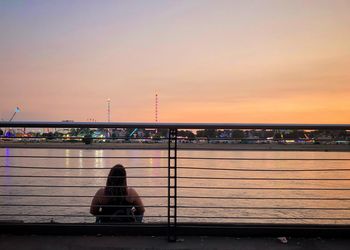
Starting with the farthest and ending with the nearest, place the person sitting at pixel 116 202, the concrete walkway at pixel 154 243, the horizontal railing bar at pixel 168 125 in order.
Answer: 1. the person sitting at pixel 116 202
2. the horizontal railing bar at pixel 168 125
3. the concrete walkway at pixel 154 243

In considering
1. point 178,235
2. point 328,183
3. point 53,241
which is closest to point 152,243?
point 178,235

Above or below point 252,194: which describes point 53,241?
above

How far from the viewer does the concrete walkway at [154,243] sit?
164 inches

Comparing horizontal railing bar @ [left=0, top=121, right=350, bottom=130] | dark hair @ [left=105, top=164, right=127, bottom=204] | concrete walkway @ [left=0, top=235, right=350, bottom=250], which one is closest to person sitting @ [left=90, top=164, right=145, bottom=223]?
dark hair @ [left=105, top=164, right=127, bottom=204]

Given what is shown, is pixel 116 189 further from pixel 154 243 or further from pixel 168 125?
pixel 168 125

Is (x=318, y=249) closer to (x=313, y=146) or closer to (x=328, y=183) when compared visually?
(x=313, y=146)

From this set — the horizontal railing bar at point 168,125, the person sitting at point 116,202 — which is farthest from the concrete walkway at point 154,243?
the horizontal railing bar at point 168,125

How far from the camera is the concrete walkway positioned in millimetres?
4172

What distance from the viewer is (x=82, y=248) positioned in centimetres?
412

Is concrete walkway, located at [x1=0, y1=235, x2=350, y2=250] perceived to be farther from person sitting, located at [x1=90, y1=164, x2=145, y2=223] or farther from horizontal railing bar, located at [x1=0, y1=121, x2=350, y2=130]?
horizontal railing bar, located at [x1=0, y1=121, x2=350, y2=130]

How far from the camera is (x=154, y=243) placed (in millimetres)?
4285

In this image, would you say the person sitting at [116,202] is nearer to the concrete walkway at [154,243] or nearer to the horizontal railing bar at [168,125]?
the concrete walkway at [154,243]

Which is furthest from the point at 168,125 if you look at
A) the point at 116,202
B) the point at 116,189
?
the point at 116,202

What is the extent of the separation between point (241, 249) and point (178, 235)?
0.76 meters
